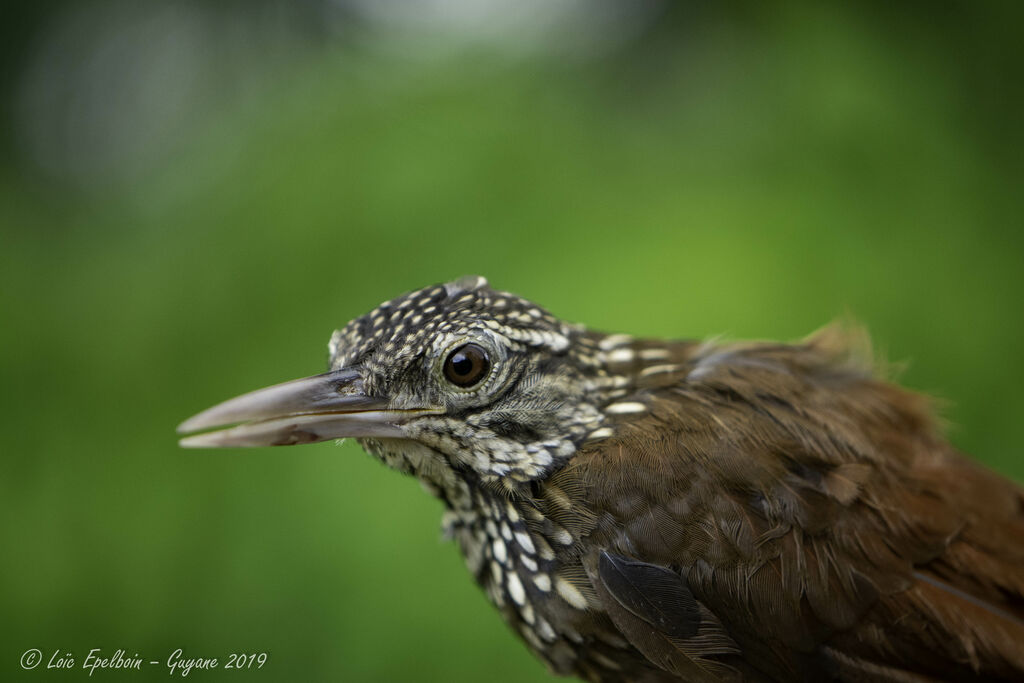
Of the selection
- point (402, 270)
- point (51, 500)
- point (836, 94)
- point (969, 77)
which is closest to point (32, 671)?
point (51, 500)

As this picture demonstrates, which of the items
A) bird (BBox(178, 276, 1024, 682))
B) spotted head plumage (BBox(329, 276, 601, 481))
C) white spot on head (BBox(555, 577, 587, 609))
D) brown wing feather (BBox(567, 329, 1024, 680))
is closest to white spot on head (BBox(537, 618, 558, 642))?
bird (BBox(178, 276, 1024, 682))

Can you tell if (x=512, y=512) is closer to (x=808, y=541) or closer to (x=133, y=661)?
(x=808, y=541)

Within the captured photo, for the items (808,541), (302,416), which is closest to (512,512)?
(302,416)

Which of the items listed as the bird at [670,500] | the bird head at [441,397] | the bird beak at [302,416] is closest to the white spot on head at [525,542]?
the bird at [670,500]

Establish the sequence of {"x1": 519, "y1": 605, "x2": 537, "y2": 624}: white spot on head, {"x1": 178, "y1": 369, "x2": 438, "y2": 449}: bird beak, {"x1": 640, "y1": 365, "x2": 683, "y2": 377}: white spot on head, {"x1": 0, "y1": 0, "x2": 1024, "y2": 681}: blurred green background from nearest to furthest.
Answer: {"x1": 178, "y1": 369, "x2": 438, "y2": 449}: bird beak
{"x1": 519, "y1": 605, "x2": 537, "y2": 624}: white spot on head
{"x1": 640, "y1": 365, "x2": 683, "y2": 377}: white spot on head
{"x1": 0, "y1": 0, "x2": 1024, "y2": 681}: blurred green background

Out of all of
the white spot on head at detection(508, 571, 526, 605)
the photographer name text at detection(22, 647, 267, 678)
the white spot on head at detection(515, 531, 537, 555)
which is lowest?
the photographer name text at detection(22, 647, 267, 678)

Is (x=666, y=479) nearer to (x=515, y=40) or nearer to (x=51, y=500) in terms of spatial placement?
(x=51, y=500)

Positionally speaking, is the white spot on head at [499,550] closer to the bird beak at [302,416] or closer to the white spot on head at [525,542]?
the white spot on head at [525,542]

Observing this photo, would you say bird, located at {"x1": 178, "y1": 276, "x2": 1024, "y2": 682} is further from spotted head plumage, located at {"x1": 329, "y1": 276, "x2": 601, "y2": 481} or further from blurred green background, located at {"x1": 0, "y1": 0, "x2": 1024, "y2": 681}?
blurred green background, located at {"x1": 0, "y1": 0, "x2": 1024, "y2": 681}
